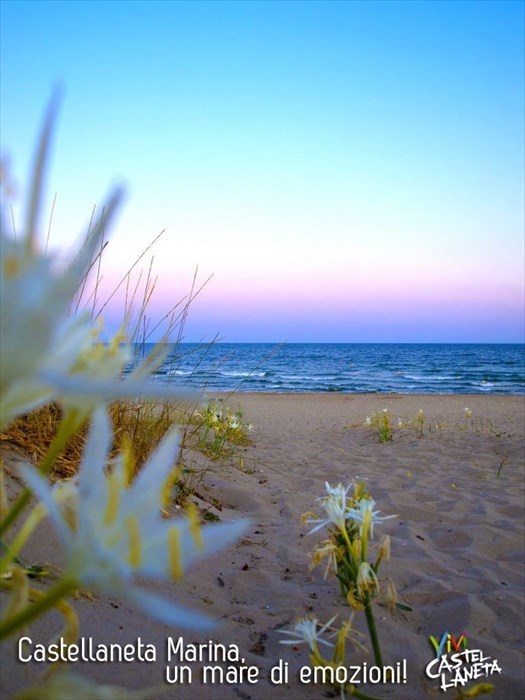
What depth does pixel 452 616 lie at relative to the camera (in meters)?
2.05

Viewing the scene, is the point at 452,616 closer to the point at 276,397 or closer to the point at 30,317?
the point at 30,317

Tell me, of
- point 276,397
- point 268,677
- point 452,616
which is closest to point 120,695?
point 268,677

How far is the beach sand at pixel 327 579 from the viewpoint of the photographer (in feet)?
4.90

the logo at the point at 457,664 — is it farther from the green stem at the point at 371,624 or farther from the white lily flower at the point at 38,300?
the white lily flower at the point at 38,300

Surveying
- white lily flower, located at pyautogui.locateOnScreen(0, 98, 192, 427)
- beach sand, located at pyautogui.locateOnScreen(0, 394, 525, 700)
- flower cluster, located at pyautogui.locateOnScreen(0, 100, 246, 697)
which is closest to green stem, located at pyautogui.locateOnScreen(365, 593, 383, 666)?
beach sand, located at pyautogui.locateOnScreen(0, 394, 525, 700)

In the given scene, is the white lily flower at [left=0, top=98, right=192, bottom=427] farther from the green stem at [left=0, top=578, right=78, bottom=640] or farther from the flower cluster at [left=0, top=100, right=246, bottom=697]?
the green stem at [left=0, top=578, right=78, bottom=640]

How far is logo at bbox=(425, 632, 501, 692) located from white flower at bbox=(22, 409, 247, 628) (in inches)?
52.1

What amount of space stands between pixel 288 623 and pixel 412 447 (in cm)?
475

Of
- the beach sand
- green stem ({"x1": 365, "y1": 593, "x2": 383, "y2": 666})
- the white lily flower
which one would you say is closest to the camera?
the white lily flower

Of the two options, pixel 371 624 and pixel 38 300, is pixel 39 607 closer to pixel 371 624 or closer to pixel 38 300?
pixel 38 300

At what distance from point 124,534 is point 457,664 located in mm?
1588

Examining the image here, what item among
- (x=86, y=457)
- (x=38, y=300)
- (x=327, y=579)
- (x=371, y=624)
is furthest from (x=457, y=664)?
(x=38, y=300)

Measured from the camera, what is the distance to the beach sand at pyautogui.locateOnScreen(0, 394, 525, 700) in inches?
58.8

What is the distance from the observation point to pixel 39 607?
1.17 ft
